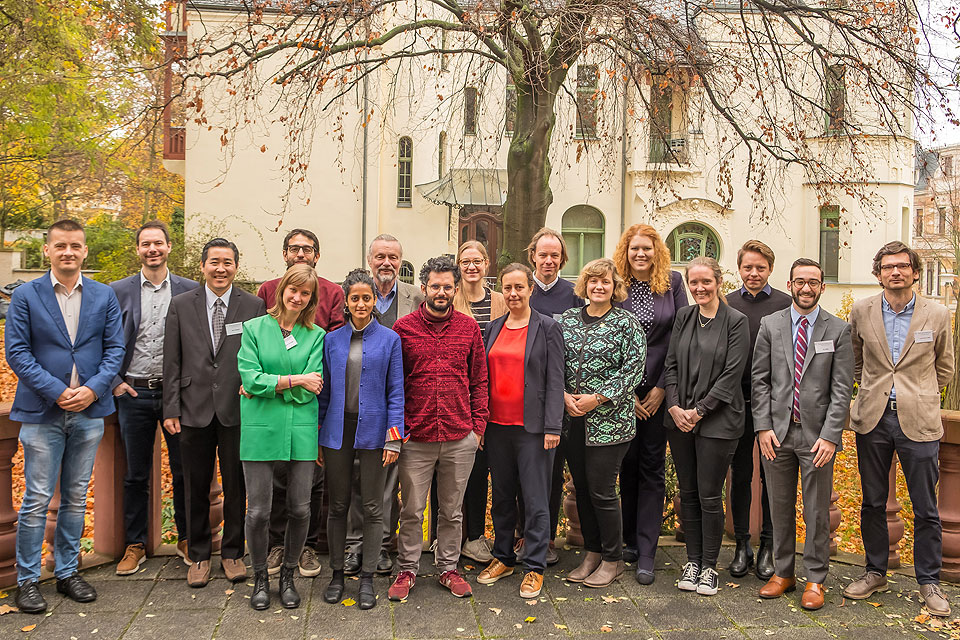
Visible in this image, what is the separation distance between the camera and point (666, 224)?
71.8 ft

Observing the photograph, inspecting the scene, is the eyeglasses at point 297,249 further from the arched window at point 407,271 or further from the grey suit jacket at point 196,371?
the arched window at point 407,271

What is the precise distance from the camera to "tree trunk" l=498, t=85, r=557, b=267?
8492 mm

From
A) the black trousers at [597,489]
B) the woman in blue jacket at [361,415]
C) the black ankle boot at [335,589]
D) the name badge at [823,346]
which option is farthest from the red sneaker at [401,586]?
the name badge at [823,346]

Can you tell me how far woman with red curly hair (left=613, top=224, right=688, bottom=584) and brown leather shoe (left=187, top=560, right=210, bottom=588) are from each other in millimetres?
2603

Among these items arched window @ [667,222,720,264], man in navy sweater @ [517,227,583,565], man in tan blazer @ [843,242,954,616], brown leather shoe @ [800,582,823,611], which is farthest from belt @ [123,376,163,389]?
arched window @ [667,222,720,264]

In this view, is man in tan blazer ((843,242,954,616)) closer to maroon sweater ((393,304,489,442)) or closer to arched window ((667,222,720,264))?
maroon sweater ((393,304,489,442))

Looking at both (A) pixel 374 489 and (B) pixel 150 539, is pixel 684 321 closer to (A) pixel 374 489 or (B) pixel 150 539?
(A) pixel 374 489

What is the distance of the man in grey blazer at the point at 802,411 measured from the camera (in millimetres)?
4273

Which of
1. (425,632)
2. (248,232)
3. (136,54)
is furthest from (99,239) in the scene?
(425,632)

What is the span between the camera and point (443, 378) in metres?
4.34

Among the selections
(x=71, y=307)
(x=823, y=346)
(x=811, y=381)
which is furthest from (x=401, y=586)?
(x=823, y=346)

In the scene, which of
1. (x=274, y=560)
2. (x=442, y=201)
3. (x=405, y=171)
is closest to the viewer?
(x=274, y=560)

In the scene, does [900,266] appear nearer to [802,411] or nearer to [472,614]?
[802,411]

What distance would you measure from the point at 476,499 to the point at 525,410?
800 millimetres
